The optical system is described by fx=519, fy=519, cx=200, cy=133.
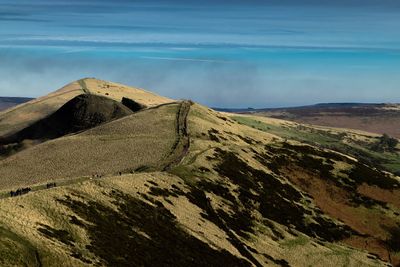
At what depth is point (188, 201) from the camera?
90.1 meters

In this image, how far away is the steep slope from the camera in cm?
5947

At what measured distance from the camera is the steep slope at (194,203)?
195 ft

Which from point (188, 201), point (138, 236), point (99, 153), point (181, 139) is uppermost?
point (181, 139)

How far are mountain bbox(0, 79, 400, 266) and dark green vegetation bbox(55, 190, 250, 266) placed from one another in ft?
0.68

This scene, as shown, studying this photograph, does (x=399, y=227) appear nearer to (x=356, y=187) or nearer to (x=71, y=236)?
(x=356, y=187)

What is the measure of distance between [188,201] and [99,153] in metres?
44.0

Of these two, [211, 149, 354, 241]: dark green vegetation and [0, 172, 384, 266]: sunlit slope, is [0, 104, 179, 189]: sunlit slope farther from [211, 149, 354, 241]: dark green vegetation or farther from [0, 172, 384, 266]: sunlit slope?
[0, 172, 384, 266]: sunlit slope

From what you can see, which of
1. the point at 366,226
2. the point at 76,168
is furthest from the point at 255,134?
the point at 76,168

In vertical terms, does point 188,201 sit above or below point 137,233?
below

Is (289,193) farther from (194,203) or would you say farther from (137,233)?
(137,233)

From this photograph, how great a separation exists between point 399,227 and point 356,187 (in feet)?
60.1

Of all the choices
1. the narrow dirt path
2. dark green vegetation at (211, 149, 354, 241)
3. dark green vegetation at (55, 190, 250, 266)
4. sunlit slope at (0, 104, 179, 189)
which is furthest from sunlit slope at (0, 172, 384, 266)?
sunlit slope at (0, 104, 179, 189)

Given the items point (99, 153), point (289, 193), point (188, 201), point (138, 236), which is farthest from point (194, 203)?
point (99, 153)

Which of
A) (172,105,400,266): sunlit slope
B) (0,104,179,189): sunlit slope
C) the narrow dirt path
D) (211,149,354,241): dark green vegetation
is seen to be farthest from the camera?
the narrow dirt path
